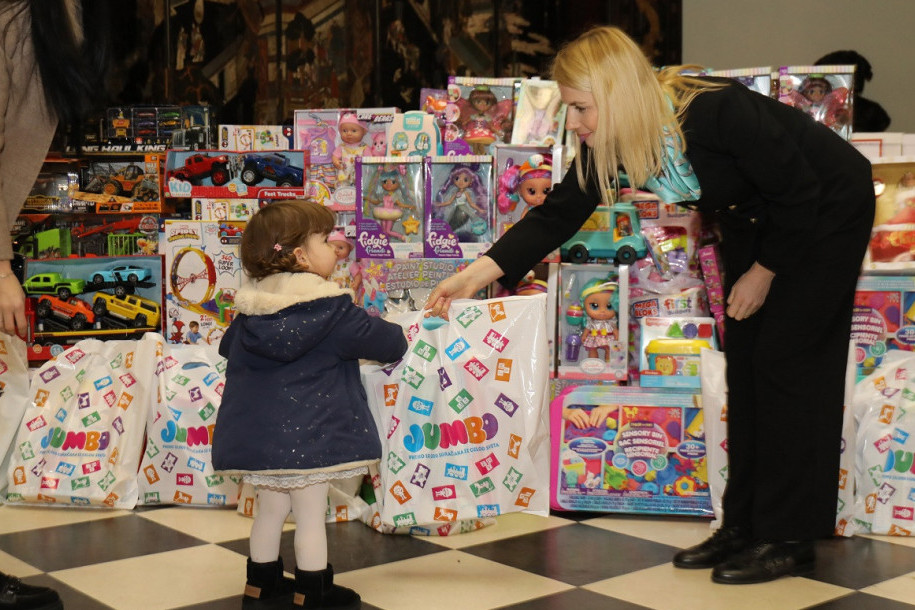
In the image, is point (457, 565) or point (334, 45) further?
point (334, 45)

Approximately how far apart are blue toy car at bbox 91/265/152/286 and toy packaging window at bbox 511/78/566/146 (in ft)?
4.57

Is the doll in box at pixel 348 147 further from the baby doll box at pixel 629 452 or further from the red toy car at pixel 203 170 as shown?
the baby doll box at pixel 629 452

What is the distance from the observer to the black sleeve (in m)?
2.19

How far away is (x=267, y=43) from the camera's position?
20.0ft

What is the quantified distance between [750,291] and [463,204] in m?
1.02

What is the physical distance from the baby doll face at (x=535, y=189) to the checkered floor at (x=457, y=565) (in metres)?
0.86

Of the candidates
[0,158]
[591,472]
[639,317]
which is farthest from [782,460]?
[0,158]

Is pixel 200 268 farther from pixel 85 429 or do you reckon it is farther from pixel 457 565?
pixel 457 565

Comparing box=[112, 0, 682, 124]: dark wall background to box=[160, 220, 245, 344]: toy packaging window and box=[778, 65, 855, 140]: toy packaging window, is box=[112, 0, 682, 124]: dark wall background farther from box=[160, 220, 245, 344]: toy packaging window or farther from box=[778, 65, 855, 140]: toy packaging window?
box=[778, 65, 855, 140]: toy packaging window

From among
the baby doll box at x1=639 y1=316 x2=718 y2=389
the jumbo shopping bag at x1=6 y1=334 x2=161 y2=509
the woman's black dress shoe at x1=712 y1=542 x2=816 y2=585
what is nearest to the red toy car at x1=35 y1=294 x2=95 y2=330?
the jumbo shopping bag at x1=6 y1=334 x2=161 y2=509

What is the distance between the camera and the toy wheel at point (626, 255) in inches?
110

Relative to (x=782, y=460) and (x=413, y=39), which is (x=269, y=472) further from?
(x=413, y=39)

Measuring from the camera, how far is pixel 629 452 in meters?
2.62

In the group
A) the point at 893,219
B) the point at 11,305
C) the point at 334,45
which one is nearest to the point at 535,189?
the point at 893,219
